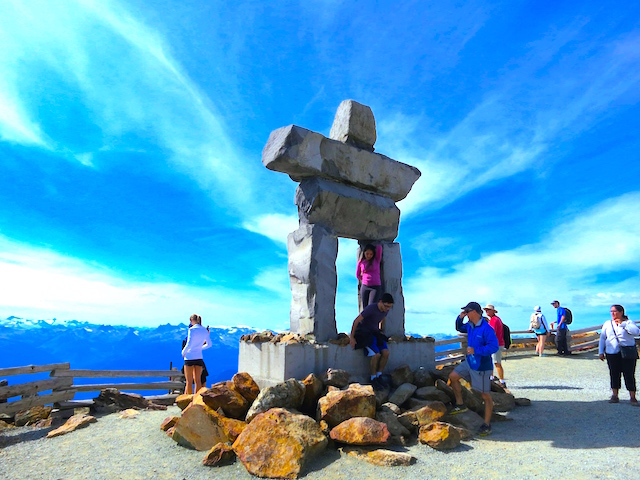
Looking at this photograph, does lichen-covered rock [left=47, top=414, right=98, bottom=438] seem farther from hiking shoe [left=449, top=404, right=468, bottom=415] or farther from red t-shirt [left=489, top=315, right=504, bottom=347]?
red t-shirt [left=489, top=315, right=504, bottom=347]

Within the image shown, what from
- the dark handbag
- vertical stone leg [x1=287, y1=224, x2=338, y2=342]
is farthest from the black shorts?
the dark handbag

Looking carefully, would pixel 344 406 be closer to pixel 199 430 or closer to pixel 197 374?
pixel 199 430

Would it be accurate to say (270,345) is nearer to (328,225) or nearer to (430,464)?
(328,225)

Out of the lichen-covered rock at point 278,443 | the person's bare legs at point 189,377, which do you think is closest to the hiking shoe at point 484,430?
the lichen-covered rock at point 278,443

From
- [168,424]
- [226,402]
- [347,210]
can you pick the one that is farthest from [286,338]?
[347,210]

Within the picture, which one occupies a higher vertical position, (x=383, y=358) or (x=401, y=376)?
(x=383, y=358)

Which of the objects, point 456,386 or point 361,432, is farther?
point 456,386

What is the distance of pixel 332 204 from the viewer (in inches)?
289

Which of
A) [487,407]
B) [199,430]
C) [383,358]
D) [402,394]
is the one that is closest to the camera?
[199,430]

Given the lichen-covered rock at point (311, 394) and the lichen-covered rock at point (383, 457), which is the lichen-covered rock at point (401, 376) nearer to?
the lichen-covered rock at point (311, 394)

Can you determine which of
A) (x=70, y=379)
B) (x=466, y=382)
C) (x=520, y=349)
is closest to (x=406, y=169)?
(x=466, y=382)

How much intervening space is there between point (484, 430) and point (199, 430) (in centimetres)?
381

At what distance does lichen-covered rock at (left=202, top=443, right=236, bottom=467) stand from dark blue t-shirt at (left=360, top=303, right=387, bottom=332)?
265cm

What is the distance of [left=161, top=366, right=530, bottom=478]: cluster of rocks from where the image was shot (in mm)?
5086
